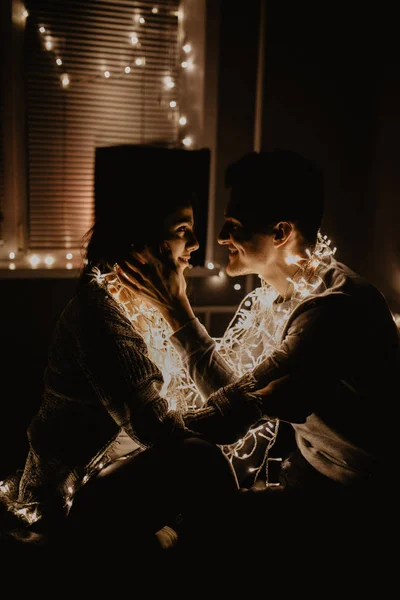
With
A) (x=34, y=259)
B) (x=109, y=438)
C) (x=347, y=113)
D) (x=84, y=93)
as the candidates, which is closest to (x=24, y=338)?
(x=34, y=259)

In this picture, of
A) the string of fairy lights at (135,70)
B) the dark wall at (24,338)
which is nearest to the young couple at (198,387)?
the dark wall at (24,338)

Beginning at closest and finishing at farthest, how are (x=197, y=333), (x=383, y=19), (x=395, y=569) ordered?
(x=395, y=569), (x=197, y=333), (x=383, y=19)

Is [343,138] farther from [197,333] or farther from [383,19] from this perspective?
[197,333]

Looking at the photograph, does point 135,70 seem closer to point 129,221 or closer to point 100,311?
point 129,221

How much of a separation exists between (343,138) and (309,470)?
1983 mm

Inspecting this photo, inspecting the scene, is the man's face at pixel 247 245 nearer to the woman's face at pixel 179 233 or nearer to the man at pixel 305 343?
the man at pixel 305 343

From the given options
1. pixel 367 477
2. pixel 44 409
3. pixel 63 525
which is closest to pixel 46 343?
pixel 44 409

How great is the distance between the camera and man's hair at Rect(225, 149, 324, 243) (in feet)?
6.63

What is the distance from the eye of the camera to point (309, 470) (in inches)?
81.0

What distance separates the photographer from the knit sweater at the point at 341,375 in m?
1.80

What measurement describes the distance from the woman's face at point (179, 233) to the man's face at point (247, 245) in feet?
0.50

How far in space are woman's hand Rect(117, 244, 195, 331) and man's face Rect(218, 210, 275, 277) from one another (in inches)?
11.0

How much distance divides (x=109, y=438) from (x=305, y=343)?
28.5 inches

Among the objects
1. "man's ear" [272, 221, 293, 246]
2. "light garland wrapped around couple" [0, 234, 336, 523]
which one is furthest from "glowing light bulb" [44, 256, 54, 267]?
"man's ear" [272, 221, 293, 246]
